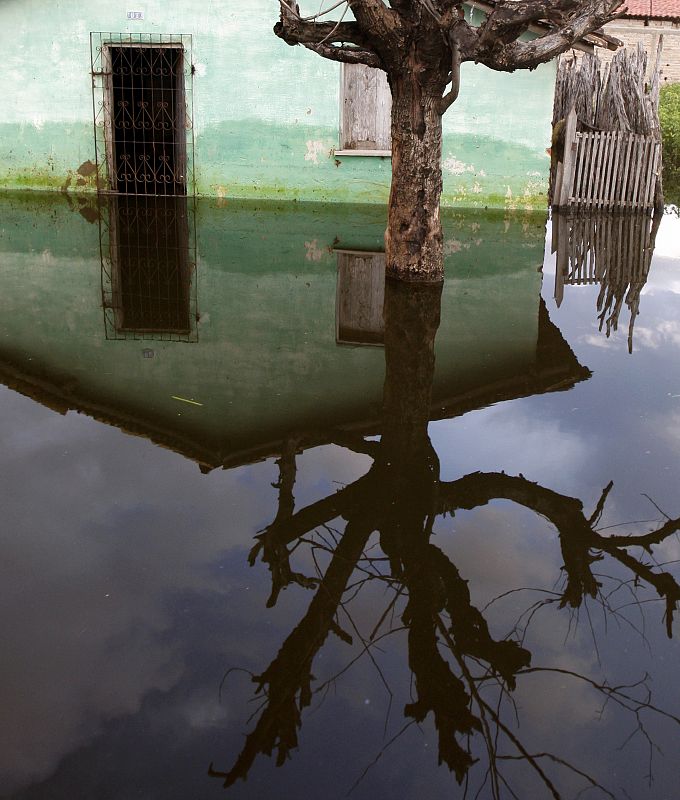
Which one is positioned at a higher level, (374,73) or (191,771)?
(374,73)

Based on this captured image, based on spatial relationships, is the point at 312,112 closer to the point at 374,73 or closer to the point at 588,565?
the point at 374,73

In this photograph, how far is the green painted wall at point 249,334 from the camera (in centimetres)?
506

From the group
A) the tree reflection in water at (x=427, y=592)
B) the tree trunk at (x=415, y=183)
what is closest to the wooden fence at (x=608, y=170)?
the tree trunk at (x=415, y=183)

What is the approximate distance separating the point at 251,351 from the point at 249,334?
0.40m

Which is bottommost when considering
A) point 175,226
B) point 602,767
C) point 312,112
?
point 602,767

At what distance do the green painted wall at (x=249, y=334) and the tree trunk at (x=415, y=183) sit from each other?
1.30ft

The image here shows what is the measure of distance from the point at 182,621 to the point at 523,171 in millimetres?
11357

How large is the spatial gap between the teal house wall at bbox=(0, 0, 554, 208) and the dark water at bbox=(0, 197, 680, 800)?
20.9 feet

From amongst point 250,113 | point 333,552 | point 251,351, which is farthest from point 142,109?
point 333,552

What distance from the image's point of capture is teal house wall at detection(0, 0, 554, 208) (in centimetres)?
1269

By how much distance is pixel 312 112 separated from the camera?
42.3ft

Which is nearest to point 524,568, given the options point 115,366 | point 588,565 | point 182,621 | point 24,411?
point 588,565

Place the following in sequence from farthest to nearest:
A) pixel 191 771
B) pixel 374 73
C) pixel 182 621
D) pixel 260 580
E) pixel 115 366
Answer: pixel 374 73 < pixel 115 366 < pixel 260 580 < pixel 182 621 < pixel 191 771

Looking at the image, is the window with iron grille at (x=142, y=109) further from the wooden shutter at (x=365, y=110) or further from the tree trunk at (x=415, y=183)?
the tree trunk at (x=415, y=183)
